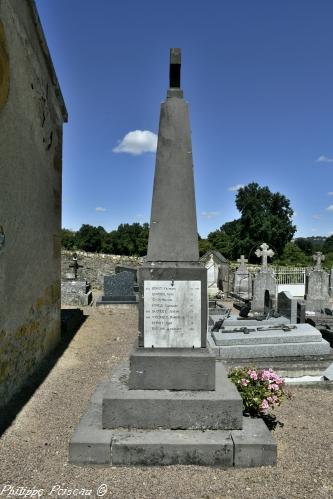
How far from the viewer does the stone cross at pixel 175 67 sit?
14.5 feet

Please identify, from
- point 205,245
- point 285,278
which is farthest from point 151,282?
point 205,245

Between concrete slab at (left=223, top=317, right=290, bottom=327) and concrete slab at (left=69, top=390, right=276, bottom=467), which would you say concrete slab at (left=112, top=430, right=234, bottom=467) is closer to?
concrete slab at (left=69, top=390, right=276, bottom=467)

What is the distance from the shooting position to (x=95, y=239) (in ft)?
194

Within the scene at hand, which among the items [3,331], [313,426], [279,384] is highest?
[3,331]

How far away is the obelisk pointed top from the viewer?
4.42 meters

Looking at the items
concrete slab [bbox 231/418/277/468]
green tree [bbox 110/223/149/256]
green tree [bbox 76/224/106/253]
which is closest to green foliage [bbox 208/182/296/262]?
green tree [bbox 110/223/149/256]

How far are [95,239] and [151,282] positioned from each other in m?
55.8

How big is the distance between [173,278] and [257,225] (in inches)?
1939

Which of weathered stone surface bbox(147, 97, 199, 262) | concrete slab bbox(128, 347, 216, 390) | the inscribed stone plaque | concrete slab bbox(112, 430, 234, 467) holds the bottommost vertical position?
concrete slab bbox(112, 430, 234, 467)

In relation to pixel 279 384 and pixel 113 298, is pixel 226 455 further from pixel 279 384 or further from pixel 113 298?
pixel 113 298

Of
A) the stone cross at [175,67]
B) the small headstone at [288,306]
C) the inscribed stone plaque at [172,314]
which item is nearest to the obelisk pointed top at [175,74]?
the stone cross at [175,67]

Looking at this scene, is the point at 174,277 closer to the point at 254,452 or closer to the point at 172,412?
the point at 172,412

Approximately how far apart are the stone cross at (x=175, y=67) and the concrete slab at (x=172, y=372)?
308 centimetres

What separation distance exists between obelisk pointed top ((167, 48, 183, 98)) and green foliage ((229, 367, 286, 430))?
10.8ft
